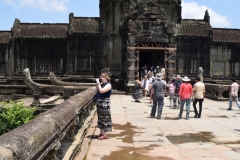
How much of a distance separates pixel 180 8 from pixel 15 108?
1678 cm

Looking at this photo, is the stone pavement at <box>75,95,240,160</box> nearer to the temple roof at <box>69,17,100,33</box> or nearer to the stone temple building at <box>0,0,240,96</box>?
the stone temple building at <box>0,0,240,96</box>

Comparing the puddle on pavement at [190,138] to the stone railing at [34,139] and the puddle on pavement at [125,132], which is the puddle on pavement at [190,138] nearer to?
the puddle on pavement at [125,132]

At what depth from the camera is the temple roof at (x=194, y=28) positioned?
86.0 ft

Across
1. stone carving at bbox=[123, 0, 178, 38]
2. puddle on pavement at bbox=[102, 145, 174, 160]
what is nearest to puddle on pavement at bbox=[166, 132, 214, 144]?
puddle on pavement at bbox=[102, 145, 174, 160]

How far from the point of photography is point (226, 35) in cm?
2819

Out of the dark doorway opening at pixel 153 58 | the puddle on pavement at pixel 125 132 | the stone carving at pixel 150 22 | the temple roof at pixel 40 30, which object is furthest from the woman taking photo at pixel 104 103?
the temple roof at pixel 40 30

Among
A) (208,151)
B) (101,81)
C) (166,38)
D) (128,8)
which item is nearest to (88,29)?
(128,8)

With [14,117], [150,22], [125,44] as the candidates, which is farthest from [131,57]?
[14,117]

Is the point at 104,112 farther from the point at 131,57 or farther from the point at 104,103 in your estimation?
the point at 131,57

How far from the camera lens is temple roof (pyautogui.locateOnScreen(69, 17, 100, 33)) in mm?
26263

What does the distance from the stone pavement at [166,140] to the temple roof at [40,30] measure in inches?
707

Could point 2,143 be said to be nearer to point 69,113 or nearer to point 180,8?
point 69,113

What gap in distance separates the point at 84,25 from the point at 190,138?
2008 centimetres

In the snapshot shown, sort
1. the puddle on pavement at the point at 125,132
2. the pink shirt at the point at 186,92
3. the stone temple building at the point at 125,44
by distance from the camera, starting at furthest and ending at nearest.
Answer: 1. the stone temple building at the point at 125,44
2. the pink shirt at the point at 186,92
3. the puddle on pavement at the point at 125,132
